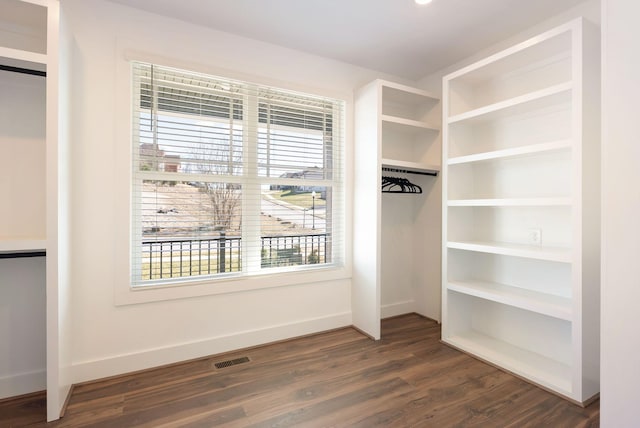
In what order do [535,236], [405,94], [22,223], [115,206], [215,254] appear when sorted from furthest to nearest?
1. [405,94]
2. [215,254]
3. [535,236]
4. [115,206]
5. [22,223]

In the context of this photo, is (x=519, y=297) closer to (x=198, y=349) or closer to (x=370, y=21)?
(x=370, y=21)

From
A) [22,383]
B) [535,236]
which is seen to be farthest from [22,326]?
[535,236]

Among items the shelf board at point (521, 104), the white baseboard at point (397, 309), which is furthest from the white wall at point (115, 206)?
the shelf board at point (521, 104)

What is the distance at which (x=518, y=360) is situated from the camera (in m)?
2.42

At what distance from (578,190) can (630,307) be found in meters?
0.80

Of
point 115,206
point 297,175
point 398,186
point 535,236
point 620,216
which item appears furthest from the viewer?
point 398,186

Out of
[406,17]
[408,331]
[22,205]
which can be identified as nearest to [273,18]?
[406,17]

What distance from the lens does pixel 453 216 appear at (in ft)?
9.51

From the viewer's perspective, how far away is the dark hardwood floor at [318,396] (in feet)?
5.92

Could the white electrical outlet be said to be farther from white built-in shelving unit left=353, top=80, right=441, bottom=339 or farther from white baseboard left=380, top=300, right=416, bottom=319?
white baseboard left=380, top=300, right=416, bottom=319

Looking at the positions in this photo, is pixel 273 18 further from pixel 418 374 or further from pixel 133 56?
pixel 418 374

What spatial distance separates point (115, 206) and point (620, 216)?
3.03 meters

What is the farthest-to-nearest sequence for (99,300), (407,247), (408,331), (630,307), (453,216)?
(407,247)
(408,331)
(453,216)
(99,300)
(630,307)

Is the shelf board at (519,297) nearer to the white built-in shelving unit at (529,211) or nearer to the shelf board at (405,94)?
the white built-in shelving unit at (529,211)
